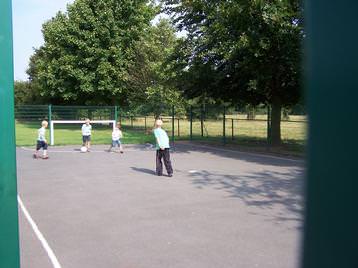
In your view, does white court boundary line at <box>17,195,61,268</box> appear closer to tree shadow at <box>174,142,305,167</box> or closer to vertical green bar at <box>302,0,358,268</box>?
vertical green bar at <box>302,0,358,268</box>

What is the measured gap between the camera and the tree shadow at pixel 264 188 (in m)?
7.81

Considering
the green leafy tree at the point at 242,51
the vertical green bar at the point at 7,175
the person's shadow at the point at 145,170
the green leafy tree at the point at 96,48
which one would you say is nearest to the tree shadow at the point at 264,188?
the person's shadow at the point at 145,170

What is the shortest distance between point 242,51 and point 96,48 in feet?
71.5

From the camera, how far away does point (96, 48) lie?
35438 mm

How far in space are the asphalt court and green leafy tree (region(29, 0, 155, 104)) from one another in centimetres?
2216

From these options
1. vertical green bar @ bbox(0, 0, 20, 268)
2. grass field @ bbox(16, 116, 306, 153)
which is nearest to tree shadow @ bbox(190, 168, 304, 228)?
vertical green bar @ bbox(0, 0, 20, 268)

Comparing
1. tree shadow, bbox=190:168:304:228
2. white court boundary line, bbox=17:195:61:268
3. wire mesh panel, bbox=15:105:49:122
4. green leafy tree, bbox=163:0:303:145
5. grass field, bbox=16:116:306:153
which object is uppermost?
green leafy tree, bbox=163:0:303:145

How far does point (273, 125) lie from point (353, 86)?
20.4 meters

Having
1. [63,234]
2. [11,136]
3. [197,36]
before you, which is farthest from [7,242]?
[197,36]

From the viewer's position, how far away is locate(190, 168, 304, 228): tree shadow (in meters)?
7.81

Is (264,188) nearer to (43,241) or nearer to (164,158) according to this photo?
(164,158)

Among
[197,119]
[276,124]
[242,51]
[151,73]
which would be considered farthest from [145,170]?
[151,73]

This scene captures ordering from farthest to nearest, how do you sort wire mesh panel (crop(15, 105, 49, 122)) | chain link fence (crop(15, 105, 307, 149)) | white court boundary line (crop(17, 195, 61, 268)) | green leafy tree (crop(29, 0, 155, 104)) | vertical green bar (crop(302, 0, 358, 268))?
green leafy tree (crop(29, 0, 155, 104)) → wire mesh panel (crop(15, 105, 49, 122)) → chain link fence (crop(15, 105, 307, 149)) → white court boundary line (crop(17, 195, 61, 268)) → vertical green bar (crop(302, 0, 358, 268))

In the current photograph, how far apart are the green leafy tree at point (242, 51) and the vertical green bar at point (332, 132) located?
12006mm
